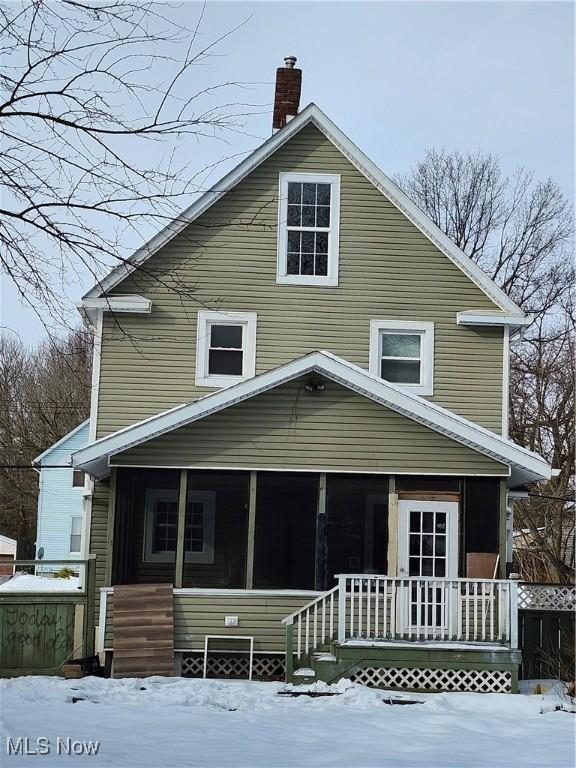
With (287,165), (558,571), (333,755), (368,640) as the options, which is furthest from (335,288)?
(558,571)

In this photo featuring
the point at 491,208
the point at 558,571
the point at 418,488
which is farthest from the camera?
the point at 491,208

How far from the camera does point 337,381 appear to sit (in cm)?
1551

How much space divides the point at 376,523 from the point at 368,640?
2311 mm

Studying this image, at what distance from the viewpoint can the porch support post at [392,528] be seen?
15.4 m

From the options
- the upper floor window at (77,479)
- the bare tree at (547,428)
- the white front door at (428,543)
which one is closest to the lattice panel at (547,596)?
the white front door at (428,543)

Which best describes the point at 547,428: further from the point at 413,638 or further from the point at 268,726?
the point at 268,726

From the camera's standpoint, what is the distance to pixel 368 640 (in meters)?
14.5

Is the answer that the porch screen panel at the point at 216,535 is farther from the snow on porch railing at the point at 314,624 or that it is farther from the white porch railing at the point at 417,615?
the white porch railing at the point at 417,615

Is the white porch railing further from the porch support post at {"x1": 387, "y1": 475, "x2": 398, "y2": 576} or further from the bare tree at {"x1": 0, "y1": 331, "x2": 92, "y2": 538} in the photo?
the bare tree at {"x1": 0, "y1": 331, "x2": 92, "y2": 538}

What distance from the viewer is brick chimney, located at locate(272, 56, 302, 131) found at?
20.4 metres

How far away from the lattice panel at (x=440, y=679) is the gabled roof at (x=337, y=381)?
298cm

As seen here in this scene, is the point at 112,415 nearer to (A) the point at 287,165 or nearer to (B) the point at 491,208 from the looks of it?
(A) the point at 287,165

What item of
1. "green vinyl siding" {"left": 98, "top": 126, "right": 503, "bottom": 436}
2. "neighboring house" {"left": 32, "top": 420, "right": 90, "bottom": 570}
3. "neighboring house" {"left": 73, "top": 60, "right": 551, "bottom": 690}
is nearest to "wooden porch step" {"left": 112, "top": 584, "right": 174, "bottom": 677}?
"neighboring house" {"left": 73, "top": 60, "right": 551, "bottom": 690}

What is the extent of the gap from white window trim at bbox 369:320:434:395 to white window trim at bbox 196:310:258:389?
2035mm
